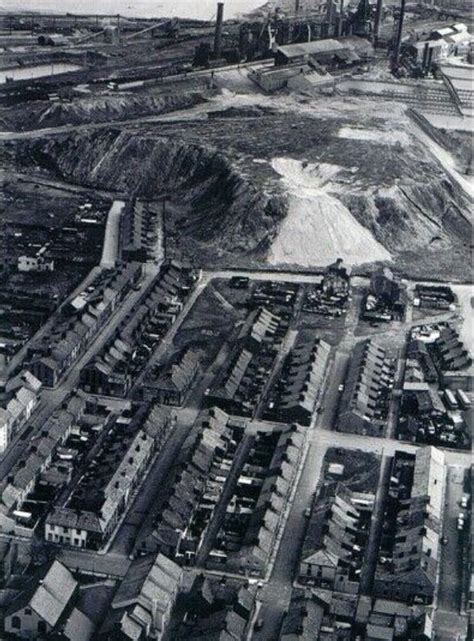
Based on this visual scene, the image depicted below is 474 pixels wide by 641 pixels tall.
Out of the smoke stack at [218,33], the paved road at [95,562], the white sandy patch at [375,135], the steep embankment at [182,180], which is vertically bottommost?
the steep embankment at [182,180]

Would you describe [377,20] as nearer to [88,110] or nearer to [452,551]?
[88,110]

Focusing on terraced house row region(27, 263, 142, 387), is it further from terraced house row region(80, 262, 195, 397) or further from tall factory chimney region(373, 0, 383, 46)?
tall factory chimney region(373, 0, 383, 46)

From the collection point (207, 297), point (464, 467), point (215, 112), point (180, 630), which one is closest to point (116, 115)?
point (215, 112)

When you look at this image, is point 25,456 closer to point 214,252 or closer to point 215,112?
point 214,252

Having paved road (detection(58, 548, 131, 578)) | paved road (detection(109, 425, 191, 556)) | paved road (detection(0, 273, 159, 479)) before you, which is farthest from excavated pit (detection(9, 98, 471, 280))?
paved road (detection(58, 548, 131, 578))

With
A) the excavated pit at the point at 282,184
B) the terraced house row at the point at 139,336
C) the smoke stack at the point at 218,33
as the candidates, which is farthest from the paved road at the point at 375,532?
the smoke stack at the point at 218,33

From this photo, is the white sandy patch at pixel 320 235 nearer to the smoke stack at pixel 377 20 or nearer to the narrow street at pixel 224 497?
the narrow street at pixel 224 497

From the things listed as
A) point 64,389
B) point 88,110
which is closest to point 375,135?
point 88,110
